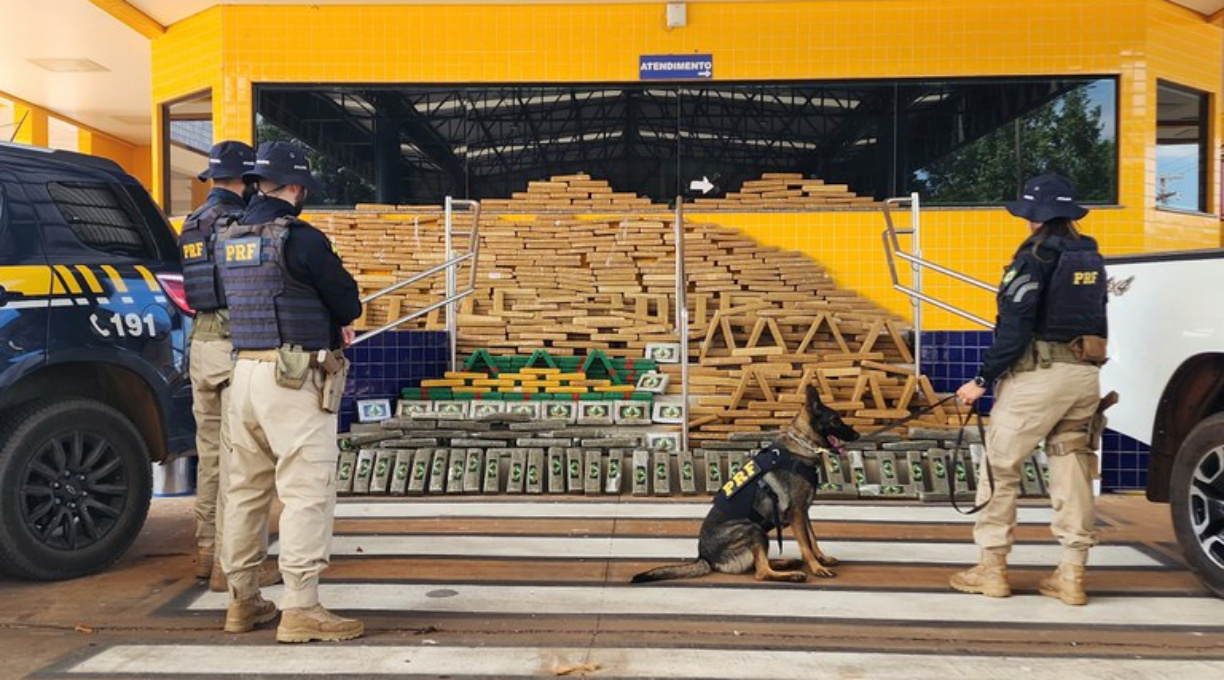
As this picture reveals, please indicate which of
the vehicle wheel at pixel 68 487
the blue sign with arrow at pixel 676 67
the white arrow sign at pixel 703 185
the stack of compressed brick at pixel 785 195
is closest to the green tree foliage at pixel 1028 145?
the stack of compressed brick at pixel 785 195

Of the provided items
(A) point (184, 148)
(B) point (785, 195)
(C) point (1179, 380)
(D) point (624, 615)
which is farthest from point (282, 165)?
(A) point (184, 148)

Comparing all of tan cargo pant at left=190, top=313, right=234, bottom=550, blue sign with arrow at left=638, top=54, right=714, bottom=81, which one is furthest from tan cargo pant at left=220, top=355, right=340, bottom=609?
blue sign with arrow at left=638, top=54, right=714, bottom=81

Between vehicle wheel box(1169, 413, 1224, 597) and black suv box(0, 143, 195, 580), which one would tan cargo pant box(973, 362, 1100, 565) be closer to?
vehicle wheel box(1169, 413, 1224, 597)

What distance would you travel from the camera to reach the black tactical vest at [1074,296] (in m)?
4.85

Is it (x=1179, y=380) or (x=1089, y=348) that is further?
(x=1179, y=380)

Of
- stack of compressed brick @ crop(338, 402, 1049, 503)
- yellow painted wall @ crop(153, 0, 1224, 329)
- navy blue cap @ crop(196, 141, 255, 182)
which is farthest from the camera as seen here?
yellow painted wall @ crop(153, 0, 1224, 329)

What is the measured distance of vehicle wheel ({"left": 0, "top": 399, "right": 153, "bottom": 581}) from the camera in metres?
5.00

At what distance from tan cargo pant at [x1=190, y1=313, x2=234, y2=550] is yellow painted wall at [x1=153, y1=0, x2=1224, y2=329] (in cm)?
897

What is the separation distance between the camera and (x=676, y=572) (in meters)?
5.22

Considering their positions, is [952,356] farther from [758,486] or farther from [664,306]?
[758,486]

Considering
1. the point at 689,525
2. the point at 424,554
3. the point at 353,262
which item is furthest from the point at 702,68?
the point at 424,554

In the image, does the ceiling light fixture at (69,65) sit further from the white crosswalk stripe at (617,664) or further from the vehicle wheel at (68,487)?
the white crosswalk stripe at (617,664)

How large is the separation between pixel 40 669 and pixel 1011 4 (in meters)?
13.8

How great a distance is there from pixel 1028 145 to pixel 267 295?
467 inches
